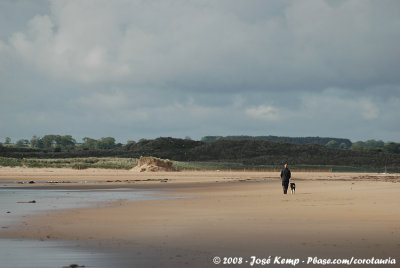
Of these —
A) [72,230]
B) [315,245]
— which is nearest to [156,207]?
[72,230]

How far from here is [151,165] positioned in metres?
94.4

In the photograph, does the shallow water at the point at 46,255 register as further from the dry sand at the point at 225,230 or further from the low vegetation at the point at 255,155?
the low vegetation at the point at 255,155

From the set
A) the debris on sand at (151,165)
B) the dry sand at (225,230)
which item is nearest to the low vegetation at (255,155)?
the debris on sand at (151,165)

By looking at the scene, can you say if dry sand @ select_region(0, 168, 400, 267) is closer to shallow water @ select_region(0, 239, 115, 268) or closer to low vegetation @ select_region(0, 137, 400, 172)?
shallow water @ select_region(0, 239, 115, 268)

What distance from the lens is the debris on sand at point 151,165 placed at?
9312cm

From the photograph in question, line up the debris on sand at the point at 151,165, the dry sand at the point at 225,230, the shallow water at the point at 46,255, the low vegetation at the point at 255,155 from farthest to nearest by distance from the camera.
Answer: the low vegetation at the point at 255,155 < the debris on sand at the point at 151,165 < the dry sand at the point at 225,230 < the shallow water at the point at 46,255

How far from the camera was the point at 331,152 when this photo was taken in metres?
170

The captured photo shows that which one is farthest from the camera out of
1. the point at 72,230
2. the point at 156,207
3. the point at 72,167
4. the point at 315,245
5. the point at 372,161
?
the point at 372,161

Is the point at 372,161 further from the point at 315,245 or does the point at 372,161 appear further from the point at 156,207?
the point at 315,245

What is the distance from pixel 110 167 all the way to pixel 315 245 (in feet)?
291

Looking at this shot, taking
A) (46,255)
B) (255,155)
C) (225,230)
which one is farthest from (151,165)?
(255,155)

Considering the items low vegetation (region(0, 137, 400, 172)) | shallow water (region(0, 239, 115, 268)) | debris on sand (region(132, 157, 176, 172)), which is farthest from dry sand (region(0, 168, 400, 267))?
low vegetation (region(0, 137, 400, 172))

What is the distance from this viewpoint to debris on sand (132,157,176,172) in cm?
9312

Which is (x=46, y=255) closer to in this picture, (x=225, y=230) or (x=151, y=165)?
(x=225, y=230)
